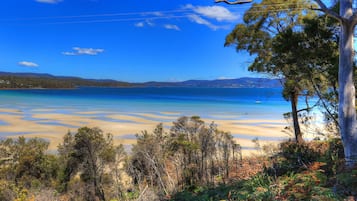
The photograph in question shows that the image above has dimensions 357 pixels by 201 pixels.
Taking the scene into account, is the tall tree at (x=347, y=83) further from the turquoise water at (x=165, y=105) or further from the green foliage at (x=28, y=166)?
the green foliage at (x=28, y=166)

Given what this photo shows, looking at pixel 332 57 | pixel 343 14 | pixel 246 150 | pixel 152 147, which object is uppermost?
pixel 343 14

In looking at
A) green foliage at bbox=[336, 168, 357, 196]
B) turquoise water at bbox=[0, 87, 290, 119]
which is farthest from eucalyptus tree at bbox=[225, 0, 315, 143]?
green foliage at bbox=[336, 168, 357, 196]

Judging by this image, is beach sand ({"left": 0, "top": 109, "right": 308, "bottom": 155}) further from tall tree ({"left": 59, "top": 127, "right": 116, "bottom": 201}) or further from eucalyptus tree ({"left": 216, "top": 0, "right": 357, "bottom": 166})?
eucalyptus tree ({"left": 216, "top": 0, "right": 357, "bottom": 166})

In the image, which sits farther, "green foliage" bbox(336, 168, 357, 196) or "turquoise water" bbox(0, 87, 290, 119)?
"turquoise water" bbox(0, 87, 290, 119)

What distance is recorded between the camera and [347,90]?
4.70 meters

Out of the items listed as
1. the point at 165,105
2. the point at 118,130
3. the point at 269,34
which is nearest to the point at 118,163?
the point at 269,34

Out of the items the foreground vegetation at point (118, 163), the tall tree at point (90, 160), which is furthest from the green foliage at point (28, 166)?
the tall tree at point (90, 160)

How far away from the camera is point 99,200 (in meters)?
10.6

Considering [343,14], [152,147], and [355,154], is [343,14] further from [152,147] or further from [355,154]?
[152,147]

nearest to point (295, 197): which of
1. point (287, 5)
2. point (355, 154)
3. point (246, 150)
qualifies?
point (355, 154)

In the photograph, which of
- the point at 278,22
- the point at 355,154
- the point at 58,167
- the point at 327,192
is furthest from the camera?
the point at 58,167

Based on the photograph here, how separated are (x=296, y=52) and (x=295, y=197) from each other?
4.72m

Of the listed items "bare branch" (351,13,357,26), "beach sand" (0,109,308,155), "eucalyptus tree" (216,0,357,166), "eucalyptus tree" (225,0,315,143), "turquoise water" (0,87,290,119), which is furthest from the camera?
"turquoise water" (0,87,290,119)

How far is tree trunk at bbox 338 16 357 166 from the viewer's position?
463 centimetres
